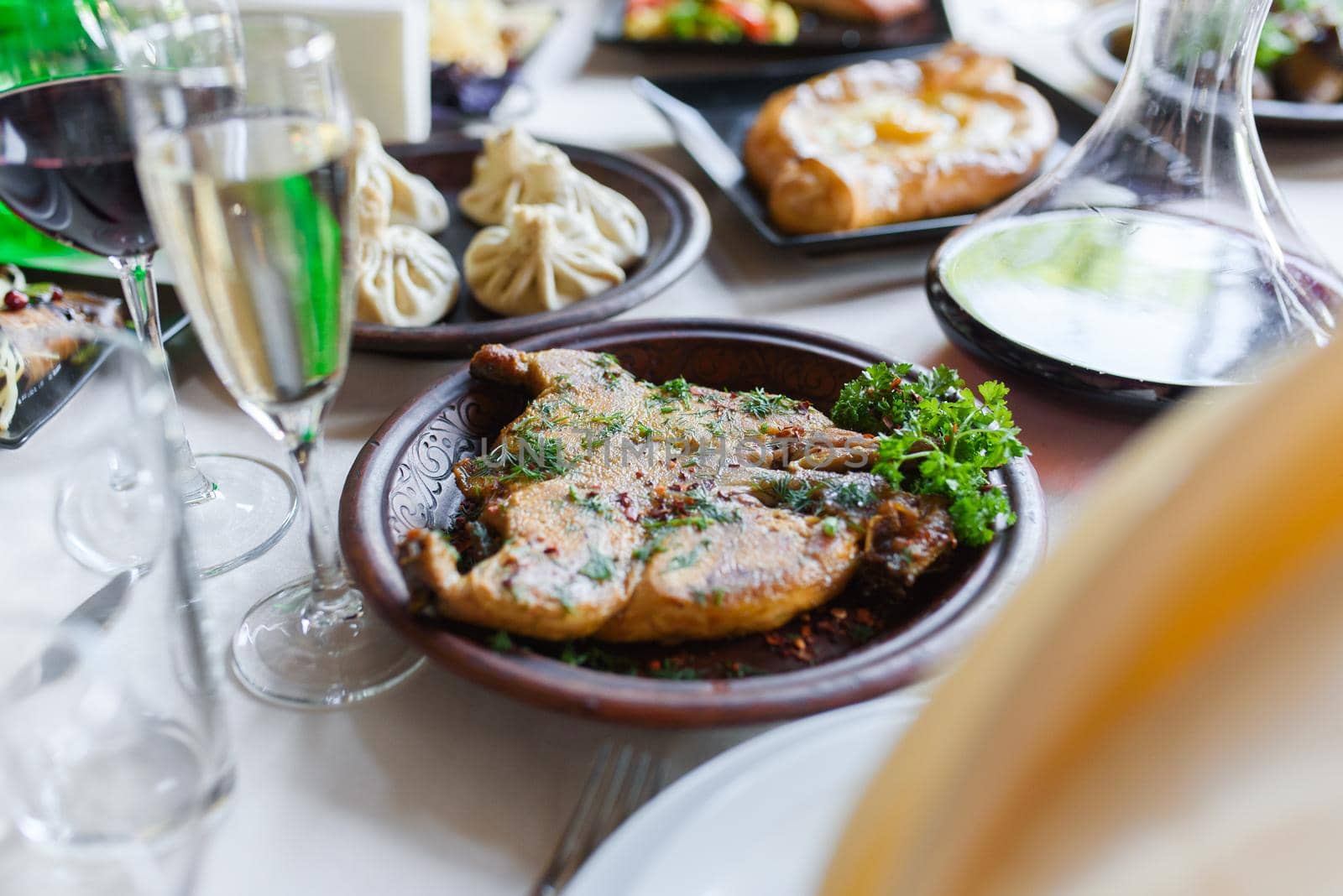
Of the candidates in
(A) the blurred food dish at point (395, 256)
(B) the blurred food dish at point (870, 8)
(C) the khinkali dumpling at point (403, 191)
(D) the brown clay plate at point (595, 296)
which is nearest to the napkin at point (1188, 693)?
(D) the brown clay plate at point (595, 296)

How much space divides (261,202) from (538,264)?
0.72 metres

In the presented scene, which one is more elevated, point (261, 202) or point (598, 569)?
point (261, 202)

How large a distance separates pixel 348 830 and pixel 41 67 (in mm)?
778

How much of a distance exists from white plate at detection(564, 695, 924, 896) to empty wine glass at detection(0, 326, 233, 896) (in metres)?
0.28

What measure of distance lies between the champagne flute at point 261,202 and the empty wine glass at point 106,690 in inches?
2.7

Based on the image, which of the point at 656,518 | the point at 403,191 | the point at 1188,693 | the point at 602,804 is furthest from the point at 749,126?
Answer: the point at 1188,693

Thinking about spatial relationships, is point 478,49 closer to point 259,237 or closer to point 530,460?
point 530,460

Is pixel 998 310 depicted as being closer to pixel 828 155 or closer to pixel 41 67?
pixel 828 155

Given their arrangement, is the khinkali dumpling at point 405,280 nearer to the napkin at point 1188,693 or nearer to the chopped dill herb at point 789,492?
the chopped dill herb at point 789,492

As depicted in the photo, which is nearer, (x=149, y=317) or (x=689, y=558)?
(x=689, y=558)

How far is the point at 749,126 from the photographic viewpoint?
6.39 ft

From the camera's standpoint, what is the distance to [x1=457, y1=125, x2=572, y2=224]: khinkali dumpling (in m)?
1.57

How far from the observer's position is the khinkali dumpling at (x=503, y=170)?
1.57m

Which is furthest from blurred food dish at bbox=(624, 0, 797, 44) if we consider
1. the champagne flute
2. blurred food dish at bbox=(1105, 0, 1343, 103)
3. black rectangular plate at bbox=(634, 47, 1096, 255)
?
the champagne flute
